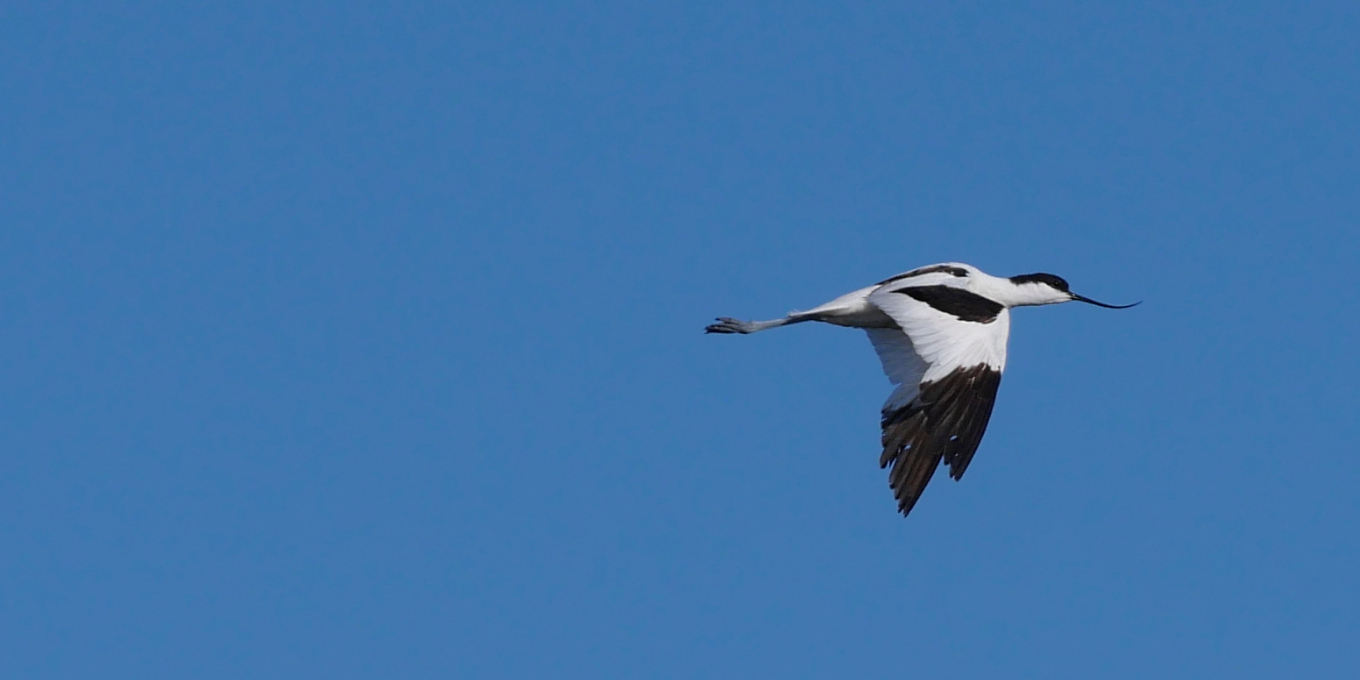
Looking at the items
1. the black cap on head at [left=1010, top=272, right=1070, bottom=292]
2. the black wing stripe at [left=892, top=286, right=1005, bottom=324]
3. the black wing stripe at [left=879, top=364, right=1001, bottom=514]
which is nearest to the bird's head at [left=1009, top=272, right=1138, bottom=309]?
the black cap on head at [left=1010, top=272, right=1070, bottom=292]

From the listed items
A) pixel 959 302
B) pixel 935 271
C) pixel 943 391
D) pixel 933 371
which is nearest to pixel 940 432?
pixel 943 391

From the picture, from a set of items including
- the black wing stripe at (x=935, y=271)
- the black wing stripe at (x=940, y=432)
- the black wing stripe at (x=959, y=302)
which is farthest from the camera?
the black wing stripe at (x=935, y=271)

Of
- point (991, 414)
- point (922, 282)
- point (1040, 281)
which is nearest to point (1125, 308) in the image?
point (1040, 281)

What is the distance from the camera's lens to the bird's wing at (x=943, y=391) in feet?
58.2

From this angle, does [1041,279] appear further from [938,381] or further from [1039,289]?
[938,381]

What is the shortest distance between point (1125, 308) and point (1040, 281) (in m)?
1.15

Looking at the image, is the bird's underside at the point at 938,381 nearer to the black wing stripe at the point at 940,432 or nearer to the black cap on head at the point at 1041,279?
the black wing stripe at the point at 940,432

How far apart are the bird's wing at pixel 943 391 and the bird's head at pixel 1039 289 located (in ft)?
10.0

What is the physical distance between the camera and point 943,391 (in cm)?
1792

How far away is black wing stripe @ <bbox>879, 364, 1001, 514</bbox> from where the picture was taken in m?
17.7

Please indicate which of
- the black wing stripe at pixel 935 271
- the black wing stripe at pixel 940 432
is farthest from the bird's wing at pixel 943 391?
the black wing stripe at pixel 935 271

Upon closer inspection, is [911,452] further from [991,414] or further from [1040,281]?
[1040,281]

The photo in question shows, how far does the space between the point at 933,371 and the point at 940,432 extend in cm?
61

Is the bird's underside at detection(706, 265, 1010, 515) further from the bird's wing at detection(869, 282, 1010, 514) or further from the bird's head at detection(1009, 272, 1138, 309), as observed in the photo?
the bird's head at detection(1009, 272, 1138, 309)
